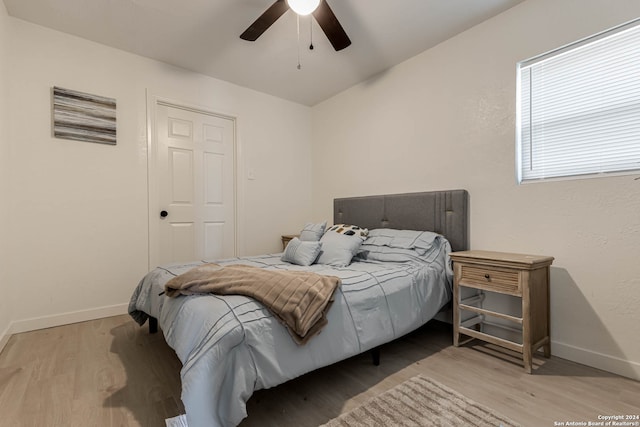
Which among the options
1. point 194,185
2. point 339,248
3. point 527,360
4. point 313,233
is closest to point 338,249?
point 339,248

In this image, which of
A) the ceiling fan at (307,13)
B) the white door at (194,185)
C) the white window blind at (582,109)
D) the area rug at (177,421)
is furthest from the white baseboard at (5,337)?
the white window blind at (582,109)

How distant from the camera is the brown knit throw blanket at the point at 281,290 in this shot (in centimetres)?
136

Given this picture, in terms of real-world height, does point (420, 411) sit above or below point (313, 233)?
below

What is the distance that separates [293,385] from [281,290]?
63cm

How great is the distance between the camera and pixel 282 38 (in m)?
2.62

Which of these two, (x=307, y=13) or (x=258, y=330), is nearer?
(x=258, y=330)

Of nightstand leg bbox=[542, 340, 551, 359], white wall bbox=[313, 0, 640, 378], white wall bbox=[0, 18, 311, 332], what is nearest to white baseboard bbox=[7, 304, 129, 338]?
white wall bbox=[0, 18, 311, 332]

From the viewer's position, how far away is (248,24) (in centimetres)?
247

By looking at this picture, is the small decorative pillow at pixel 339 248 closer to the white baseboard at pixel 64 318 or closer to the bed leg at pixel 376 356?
the bed leg at pixel 376 356

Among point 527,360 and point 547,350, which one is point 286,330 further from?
point 547,350

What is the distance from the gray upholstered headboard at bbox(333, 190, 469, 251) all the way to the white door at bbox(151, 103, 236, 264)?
1.50 metres

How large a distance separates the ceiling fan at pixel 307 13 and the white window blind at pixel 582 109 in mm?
1392

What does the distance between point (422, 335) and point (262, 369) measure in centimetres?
161

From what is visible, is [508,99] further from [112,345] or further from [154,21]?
[112,345]
